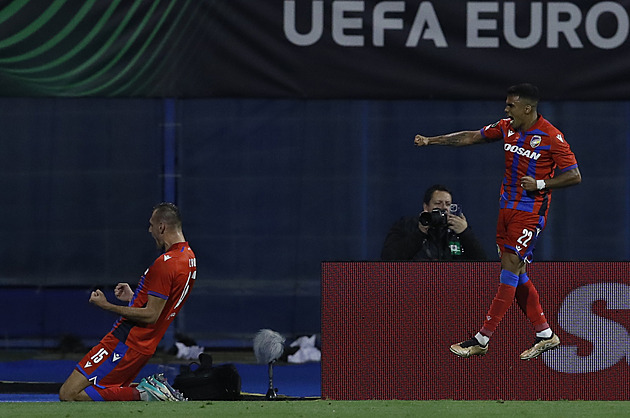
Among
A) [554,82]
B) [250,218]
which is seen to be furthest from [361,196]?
[554,82]

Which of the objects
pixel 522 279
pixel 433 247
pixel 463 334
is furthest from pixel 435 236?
pixel 522 279

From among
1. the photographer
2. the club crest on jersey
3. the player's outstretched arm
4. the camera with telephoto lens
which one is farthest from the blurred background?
the club crest on jersey

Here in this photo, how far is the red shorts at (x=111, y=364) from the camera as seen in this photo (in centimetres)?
762

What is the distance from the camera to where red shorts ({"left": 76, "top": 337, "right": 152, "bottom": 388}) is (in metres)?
7.62

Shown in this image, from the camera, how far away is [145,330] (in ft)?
25.1

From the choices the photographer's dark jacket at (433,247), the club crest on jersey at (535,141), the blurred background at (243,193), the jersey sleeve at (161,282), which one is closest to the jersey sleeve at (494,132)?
the club crest on jersey at (535,141)

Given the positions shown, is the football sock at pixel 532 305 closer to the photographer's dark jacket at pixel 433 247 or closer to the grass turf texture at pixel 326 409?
the grass turf texture at pixel 326 409

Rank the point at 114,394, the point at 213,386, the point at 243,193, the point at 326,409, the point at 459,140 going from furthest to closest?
the point at 243,193 < the point at 213,386 < the point at 114,394 < the point at 459,140 < the point at 326,409

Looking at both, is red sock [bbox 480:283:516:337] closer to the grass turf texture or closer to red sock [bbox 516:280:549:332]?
red sock [bbox 516:280:549:332]

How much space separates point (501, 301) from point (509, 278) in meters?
0.14

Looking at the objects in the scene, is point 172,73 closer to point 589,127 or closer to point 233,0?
Answer: point 233,0

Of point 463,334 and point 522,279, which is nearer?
point 522,279

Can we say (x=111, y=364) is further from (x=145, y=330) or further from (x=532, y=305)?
(x=532, y=305)

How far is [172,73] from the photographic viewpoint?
888 centimetres
